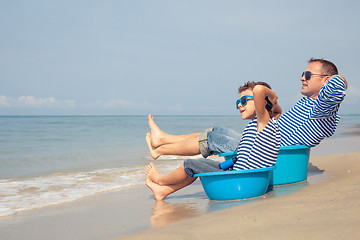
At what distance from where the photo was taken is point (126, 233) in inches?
119

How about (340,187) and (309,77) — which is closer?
(340,187)

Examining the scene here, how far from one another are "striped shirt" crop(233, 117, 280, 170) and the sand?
0.35 metres

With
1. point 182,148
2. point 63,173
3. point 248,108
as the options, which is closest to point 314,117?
point 248,108

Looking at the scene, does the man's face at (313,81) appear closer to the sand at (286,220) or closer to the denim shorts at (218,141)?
the denim shorts at (218,141)

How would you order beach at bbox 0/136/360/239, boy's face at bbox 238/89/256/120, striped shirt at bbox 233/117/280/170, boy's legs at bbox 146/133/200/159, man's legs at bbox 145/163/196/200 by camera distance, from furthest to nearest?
boy's legs at bbox 146/133/200/159, man's legs at bbox 145/163/196/200, boy's face at bbox 238/89/256/120, striped shirt at bbox 233/117/280/170, beach at bbox 0/136/360/239

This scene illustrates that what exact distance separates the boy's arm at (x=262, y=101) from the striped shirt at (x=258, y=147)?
5cm

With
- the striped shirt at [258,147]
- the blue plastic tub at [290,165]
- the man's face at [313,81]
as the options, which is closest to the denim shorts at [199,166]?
the striped shirt at [258,147]

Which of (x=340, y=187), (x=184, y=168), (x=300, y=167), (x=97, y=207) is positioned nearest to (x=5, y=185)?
(x=97, y=207)

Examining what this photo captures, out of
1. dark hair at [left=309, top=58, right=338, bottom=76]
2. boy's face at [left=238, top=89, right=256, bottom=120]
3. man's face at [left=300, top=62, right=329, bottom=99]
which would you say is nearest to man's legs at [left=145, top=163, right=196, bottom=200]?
boy's face at [left=238, top=89, right=256, bottom=120]

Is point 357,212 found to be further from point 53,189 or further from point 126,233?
point 53,189

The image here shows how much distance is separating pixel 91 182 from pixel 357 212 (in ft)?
13.8

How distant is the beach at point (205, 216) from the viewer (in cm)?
252

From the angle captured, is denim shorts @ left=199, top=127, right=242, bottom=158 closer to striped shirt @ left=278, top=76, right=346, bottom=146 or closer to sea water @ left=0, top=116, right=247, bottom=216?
striped shirt @ left=278, top=76, right=346, bottom=146

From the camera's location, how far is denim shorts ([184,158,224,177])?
3.78 m
